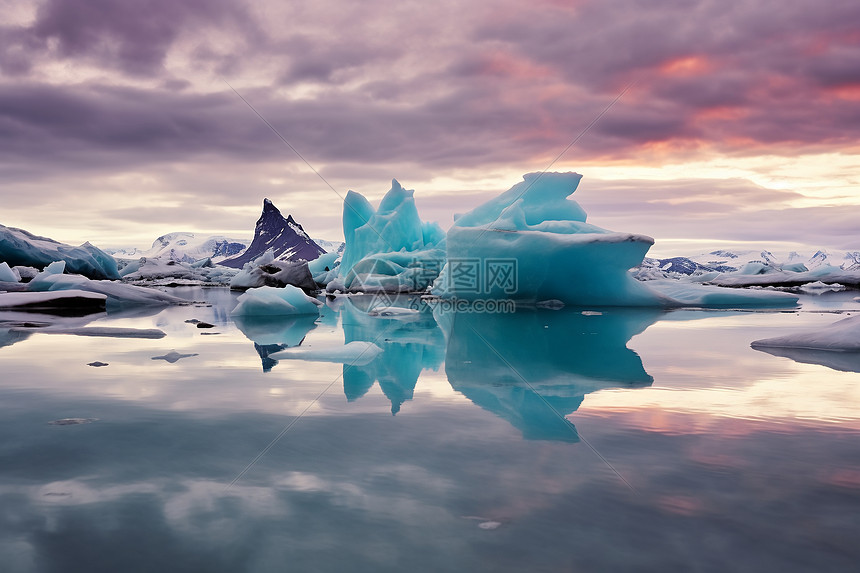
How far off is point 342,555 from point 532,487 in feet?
2.94

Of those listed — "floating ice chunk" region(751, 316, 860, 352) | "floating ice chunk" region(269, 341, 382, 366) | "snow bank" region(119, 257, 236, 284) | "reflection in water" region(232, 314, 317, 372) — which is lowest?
"snow bank" region(119, 257, 236, 284)

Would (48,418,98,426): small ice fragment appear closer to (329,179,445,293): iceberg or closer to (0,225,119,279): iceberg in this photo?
(329,179,445,293): iceberg

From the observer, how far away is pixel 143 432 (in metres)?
3.22

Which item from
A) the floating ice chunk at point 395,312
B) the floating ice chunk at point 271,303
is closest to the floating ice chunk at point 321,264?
the floating ice chunk at point 395,312

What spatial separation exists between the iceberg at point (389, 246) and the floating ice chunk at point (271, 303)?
13196mm

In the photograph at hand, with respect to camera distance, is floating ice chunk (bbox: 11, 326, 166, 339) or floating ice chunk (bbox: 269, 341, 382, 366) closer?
floating ice chunk (bbox: 269, 341, 382, 366)

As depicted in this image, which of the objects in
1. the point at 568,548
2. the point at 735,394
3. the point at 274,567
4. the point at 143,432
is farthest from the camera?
the point at 735,394

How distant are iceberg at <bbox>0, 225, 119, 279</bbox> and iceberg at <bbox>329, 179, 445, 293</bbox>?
1304cm

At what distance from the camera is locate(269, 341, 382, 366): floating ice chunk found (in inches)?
241

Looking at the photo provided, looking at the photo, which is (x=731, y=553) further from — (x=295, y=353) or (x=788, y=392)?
(x=295, y=353)

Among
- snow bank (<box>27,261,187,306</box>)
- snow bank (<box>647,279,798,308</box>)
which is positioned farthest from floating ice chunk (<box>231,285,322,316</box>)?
snow bank (<box>647,279,798,308</box>)

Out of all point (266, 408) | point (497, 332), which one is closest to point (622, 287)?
point (497, 332)

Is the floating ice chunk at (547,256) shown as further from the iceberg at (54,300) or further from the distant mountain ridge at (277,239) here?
the distant mountain ridge at (277,239)

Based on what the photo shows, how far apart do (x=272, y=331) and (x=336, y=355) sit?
11.4 ft
